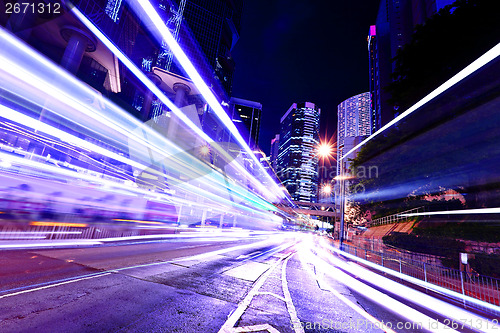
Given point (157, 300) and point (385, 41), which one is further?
point (385, 41)

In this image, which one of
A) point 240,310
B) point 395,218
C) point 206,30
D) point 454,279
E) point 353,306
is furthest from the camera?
point 206,30

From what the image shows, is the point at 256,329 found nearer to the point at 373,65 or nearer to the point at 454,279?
the point at 454,279

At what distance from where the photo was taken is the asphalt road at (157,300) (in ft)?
12.6

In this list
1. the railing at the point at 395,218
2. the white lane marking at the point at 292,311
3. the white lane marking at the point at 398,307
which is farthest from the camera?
the railing at the point at 395,218

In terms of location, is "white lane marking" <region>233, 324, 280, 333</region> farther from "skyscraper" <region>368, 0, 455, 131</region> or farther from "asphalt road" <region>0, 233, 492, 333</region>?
"skyscraper" <region>368, 0, 455, 131</region>

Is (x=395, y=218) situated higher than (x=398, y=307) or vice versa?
(x=395, y=218)

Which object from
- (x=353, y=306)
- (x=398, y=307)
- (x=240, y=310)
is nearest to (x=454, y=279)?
(x=398, y=307)

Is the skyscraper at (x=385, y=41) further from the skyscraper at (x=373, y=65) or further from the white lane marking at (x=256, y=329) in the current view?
the white lane marking at (x=256, y=329)

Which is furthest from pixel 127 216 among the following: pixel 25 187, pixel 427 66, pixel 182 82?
pixel 182 82

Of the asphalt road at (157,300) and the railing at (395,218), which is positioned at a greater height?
the railing at (395,218)

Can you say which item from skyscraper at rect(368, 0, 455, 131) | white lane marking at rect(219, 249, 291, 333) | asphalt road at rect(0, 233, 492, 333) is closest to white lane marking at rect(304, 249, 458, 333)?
asphalt road at rect(0, 233, 492, 333)

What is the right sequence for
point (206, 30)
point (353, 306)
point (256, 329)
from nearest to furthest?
point (256, 329)
point (353, 306)
point (206, 30)

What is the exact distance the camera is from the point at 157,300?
4926 mm

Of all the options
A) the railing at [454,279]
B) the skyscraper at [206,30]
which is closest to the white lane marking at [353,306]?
the railing at [454,279]
